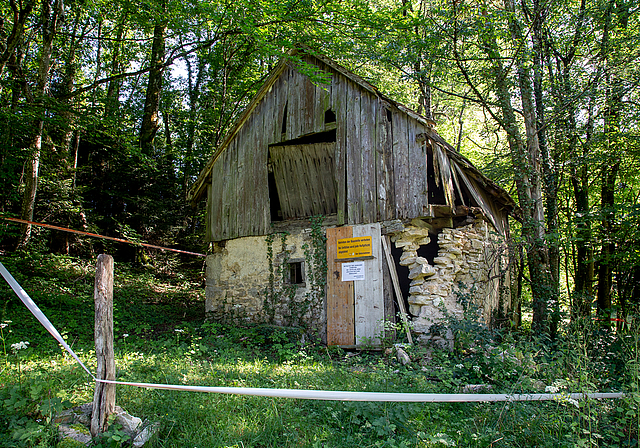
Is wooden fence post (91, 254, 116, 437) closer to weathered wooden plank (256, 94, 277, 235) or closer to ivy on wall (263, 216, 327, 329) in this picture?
ivy on wall (263, 216, 327, 329)

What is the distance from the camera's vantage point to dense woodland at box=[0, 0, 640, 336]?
9.56 m

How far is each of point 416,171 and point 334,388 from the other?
4.83 metres

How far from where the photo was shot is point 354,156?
8867 mm

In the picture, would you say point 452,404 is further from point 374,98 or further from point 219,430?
point 374,98

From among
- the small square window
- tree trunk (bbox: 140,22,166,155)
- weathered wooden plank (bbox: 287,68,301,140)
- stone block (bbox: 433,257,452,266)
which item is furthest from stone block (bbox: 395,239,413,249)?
tree trunk (bbox: 140,22,166,155)

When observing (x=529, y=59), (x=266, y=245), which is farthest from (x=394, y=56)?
(x=266, y=245)

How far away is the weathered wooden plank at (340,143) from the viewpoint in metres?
8.84

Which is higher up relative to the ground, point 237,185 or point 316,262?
point 237,185

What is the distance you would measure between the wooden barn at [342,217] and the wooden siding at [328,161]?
0.09 feet

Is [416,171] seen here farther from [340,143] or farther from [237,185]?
[237,185]

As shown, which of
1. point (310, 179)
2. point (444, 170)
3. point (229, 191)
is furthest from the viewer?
point (229, 191)

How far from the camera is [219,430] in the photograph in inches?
147

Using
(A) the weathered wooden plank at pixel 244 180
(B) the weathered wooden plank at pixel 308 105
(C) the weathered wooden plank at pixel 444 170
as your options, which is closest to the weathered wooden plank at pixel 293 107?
(B) the weathered wooden plank at pixel 308 105

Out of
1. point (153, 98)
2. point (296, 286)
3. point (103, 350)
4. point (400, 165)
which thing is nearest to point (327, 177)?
point (400, 165)
